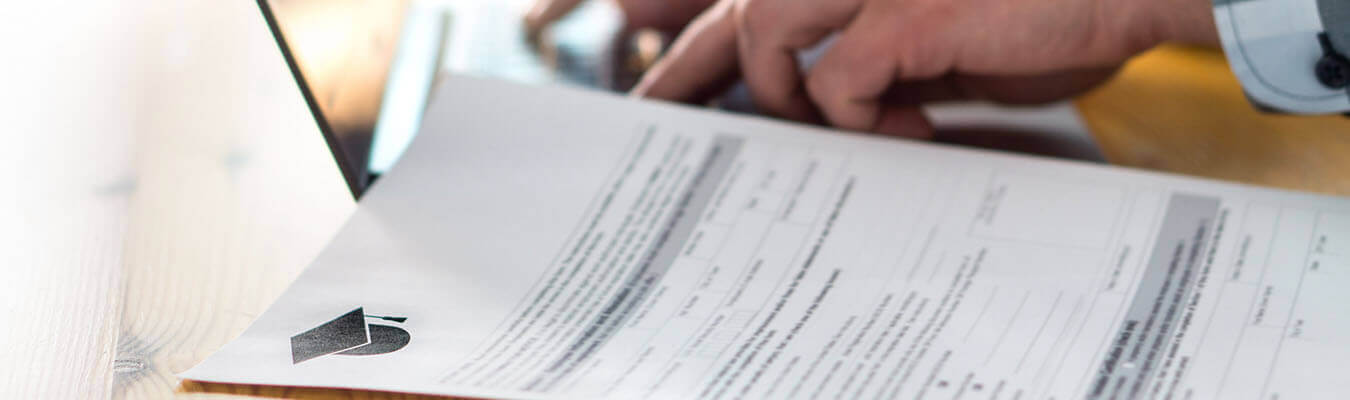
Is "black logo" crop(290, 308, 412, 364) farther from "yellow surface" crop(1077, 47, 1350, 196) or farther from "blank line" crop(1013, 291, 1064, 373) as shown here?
"yellow surface" crop(1077, 47, 1350, 196)

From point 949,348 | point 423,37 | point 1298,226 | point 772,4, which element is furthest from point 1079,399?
point 423,37

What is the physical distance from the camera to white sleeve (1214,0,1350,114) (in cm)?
45

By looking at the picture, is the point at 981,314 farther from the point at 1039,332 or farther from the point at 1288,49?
the point at 1288,49

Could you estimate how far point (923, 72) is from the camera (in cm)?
56

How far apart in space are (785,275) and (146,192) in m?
0.26

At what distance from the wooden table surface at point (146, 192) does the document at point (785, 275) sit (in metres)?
0.02

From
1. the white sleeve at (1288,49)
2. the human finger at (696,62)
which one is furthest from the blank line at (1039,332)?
the human finger at (696,62)

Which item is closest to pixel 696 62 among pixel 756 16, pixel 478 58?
pixel 756 16

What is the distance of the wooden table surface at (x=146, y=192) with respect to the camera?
35 cm

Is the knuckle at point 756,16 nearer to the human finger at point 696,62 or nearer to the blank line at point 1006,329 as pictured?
the human finger at point 696,62

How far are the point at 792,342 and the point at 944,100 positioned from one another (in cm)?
33

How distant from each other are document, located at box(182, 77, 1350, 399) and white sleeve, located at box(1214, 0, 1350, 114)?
5 centimetres

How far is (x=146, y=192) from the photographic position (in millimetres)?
410

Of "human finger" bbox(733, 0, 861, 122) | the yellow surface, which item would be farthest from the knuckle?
the yellow surface
